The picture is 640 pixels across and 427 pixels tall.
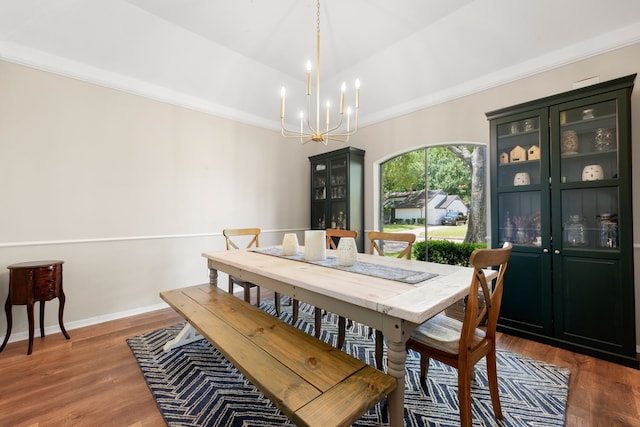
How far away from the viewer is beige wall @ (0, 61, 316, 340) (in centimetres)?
254

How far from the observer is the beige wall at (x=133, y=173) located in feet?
8.29

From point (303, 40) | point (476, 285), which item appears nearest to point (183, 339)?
point (476, 285)

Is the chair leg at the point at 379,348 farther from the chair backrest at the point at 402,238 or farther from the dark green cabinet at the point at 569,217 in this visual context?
the dark green cabinet at the point at 569,217

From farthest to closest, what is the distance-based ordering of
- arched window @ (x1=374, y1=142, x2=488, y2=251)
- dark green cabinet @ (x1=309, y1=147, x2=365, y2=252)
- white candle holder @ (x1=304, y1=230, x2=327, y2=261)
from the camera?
dark green cabinet @ (x1=309, y1=147, x2=365, y2=252), arched window @ (x1=374, y1=142, x2=488, y2=251), white candle holder @ (x1=304, y1=230, x2=327, y2=261)

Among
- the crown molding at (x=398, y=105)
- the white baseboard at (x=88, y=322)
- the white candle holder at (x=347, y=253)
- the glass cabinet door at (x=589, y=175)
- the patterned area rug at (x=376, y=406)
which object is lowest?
the patterned area rug at (x=376, y=406)

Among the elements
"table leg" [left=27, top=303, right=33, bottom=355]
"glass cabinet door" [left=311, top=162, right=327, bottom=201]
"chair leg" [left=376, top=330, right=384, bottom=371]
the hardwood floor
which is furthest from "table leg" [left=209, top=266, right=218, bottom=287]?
"glass cabinet door" [left=311, top=162, right=327, bottom=201]

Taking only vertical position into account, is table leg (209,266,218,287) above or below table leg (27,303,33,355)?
above

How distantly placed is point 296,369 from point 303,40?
3.16m

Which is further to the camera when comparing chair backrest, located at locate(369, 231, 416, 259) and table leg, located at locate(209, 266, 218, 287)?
table leg, located at locate(209, 266, 218, 287)

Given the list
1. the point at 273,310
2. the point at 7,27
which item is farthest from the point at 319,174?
the point at 7,27

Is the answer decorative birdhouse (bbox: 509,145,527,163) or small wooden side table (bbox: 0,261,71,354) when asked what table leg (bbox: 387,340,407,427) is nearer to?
decorative birdhouse (bbox: 509,145,527,163)

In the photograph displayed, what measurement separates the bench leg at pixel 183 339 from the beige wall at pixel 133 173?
120cm

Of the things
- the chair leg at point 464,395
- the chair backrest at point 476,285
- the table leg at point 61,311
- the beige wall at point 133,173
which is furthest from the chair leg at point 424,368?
the table leg at point 61,311

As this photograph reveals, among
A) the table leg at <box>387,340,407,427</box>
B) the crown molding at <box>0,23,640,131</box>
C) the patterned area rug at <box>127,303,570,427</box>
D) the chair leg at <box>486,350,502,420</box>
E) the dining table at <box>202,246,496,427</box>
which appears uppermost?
the crown molding at <box>0,23,640,131</box>
